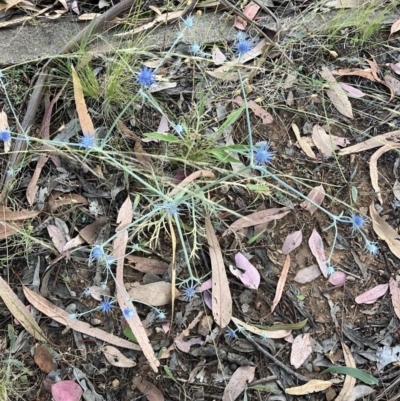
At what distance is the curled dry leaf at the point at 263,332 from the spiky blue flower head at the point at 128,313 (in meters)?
0.28

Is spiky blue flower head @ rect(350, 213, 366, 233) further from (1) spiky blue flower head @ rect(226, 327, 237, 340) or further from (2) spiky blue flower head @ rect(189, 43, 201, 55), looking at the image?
(2) spiky blue flower head @ rect(189, 43, 201, 55)

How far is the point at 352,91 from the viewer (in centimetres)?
194

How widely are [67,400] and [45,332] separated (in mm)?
196

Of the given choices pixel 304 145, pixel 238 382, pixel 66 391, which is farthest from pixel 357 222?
pixel 66 391

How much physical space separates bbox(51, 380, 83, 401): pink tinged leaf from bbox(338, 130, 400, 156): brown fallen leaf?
41.8 inches

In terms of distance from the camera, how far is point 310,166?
1.83 m

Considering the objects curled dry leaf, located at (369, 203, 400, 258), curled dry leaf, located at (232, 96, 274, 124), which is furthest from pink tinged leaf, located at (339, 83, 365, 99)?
curled dry leaf, located at (369, 203, 400, 258)

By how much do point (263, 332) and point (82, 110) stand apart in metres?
0.86

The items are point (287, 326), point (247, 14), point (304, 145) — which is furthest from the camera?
point (247, 14)

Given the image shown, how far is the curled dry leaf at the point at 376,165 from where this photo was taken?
71.9 inches

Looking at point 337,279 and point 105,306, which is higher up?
point 105,306

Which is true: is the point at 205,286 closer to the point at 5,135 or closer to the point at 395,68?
the point at 5,135

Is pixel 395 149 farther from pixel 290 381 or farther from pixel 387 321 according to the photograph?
pixel 290 381

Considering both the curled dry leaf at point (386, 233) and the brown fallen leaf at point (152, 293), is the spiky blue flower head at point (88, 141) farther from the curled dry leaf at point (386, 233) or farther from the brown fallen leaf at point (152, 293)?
the curled dry leaf at point (386, 233)
